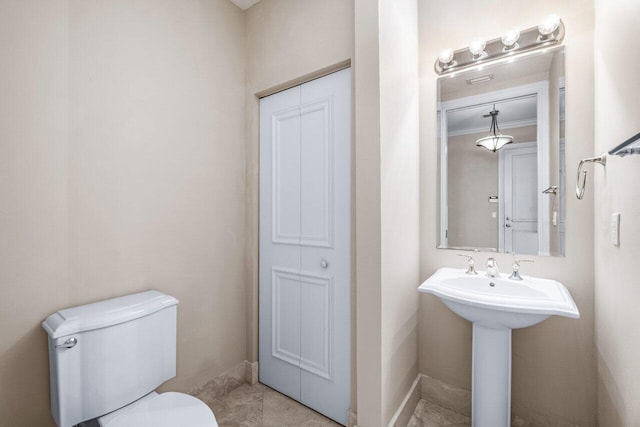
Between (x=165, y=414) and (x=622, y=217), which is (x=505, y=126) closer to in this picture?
(x=622, y=217)

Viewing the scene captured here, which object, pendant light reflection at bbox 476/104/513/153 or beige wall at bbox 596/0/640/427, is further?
pendant light reflection at bbox 476/104/513/153

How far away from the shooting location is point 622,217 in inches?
40.6

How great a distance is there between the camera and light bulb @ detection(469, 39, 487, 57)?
1.63m

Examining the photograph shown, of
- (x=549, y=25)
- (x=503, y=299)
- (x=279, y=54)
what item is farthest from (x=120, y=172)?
(x=549, y=25)

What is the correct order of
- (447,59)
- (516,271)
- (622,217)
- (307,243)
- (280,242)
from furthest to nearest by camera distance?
1. (280,242)
2. (307,243)
3. (447,59)
4. (516,271)
5. (622,217)

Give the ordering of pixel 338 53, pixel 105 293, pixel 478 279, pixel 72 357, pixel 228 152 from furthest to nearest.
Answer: pixel 228 152 < pixel 338 53 < pixel 478 279 < pixel 105 293 < pixel 72 357

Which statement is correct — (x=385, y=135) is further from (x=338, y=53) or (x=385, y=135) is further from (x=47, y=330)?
(x=47, y=330)

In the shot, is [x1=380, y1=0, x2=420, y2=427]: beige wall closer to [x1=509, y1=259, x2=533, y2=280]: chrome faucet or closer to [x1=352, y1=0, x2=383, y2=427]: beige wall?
[x1=352, y1=0, x2=383, y2=427]: beige wall

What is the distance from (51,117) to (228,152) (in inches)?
35.2

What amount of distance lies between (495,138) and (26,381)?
246 cm

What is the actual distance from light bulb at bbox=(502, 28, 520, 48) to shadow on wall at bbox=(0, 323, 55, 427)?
2.57 metres

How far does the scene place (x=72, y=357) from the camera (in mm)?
1099

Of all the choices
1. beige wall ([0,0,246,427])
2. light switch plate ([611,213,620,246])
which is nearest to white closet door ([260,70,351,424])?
beige wall ([0,0,246,427])

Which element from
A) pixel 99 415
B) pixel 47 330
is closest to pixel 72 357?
pixel 47 330
